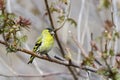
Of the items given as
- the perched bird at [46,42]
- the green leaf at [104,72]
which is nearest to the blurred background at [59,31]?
the perched bird at [46,42]

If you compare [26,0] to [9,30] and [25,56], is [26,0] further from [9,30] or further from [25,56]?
[9,30]

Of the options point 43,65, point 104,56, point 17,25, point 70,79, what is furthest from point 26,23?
point 43,65

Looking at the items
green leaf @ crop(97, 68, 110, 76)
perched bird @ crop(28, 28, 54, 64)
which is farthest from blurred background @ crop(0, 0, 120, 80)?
green leaf @ crop(97, 68, 110, 76)

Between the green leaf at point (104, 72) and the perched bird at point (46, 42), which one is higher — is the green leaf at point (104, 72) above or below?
above

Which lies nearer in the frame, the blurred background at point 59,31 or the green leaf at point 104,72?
the green leaf at point 104,72

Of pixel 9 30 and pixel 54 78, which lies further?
pixel 54 78

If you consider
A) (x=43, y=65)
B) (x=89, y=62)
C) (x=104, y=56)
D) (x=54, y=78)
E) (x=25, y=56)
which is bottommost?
(x=54, y=78)

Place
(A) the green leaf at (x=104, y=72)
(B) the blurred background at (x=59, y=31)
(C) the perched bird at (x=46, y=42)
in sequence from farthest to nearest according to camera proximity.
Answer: (B) the blurred background at (x=59, y=31)
(C) the perched bird at (x=46, y=42)
(A) the green leaf at (x=104, y=72)

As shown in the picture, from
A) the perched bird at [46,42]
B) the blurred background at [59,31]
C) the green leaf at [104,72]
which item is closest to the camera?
the green leaf at [104,72]

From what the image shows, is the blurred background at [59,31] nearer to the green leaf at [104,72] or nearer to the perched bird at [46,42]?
the perched bird at [46,42]

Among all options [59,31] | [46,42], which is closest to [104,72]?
[46,42]

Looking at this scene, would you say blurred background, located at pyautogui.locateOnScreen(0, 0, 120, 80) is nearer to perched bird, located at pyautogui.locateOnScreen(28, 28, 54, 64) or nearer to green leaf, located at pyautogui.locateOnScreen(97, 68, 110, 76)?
perched bird, located at pyautogui.locateOnScreen(28, 28, 54, 64)

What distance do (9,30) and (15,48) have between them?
0.09 meters

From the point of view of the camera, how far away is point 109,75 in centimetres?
134
